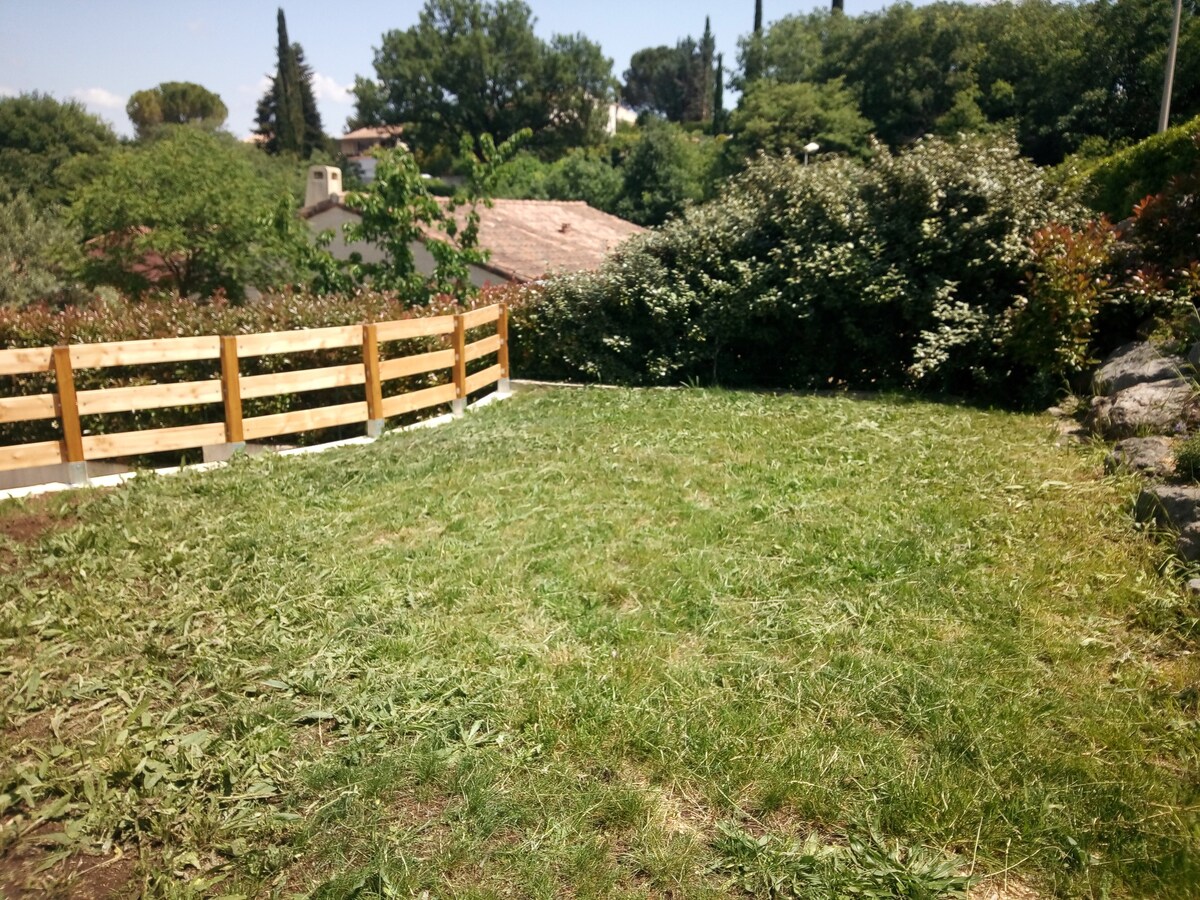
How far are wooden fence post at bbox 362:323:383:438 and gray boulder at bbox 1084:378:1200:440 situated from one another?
6.39 metres

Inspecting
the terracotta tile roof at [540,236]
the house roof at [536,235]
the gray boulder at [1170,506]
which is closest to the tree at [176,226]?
the house roof at [536,235]

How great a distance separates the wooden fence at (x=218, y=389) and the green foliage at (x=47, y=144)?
33.0m

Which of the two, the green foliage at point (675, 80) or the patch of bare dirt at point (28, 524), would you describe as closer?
the patch of bare dirt at point (28, 524)

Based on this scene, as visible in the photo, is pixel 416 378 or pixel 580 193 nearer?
pixel 416 378

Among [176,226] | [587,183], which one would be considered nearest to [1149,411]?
[176,226]

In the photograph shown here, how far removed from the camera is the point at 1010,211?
938 centimetres

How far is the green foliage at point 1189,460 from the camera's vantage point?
189 inches

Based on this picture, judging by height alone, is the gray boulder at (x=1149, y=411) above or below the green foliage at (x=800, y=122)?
below

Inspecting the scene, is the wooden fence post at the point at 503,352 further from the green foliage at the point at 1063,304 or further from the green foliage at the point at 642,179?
the green foliage at the point at 642,179

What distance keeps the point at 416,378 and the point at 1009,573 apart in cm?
691

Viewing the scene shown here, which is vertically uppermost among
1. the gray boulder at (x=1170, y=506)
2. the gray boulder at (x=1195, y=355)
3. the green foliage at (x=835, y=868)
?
the gray boulder at (x=1195, y=355)

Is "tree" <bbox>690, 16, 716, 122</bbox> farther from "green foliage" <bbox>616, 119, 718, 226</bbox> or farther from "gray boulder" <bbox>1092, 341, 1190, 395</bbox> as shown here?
"gray boulder" <bbox>1092, 341, 1190, 395</bbox>

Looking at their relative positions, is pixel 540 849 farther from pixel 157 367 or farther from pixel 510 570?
pixel 157 367

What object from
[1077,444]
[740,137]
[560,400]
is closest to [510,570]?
[1077,444]
